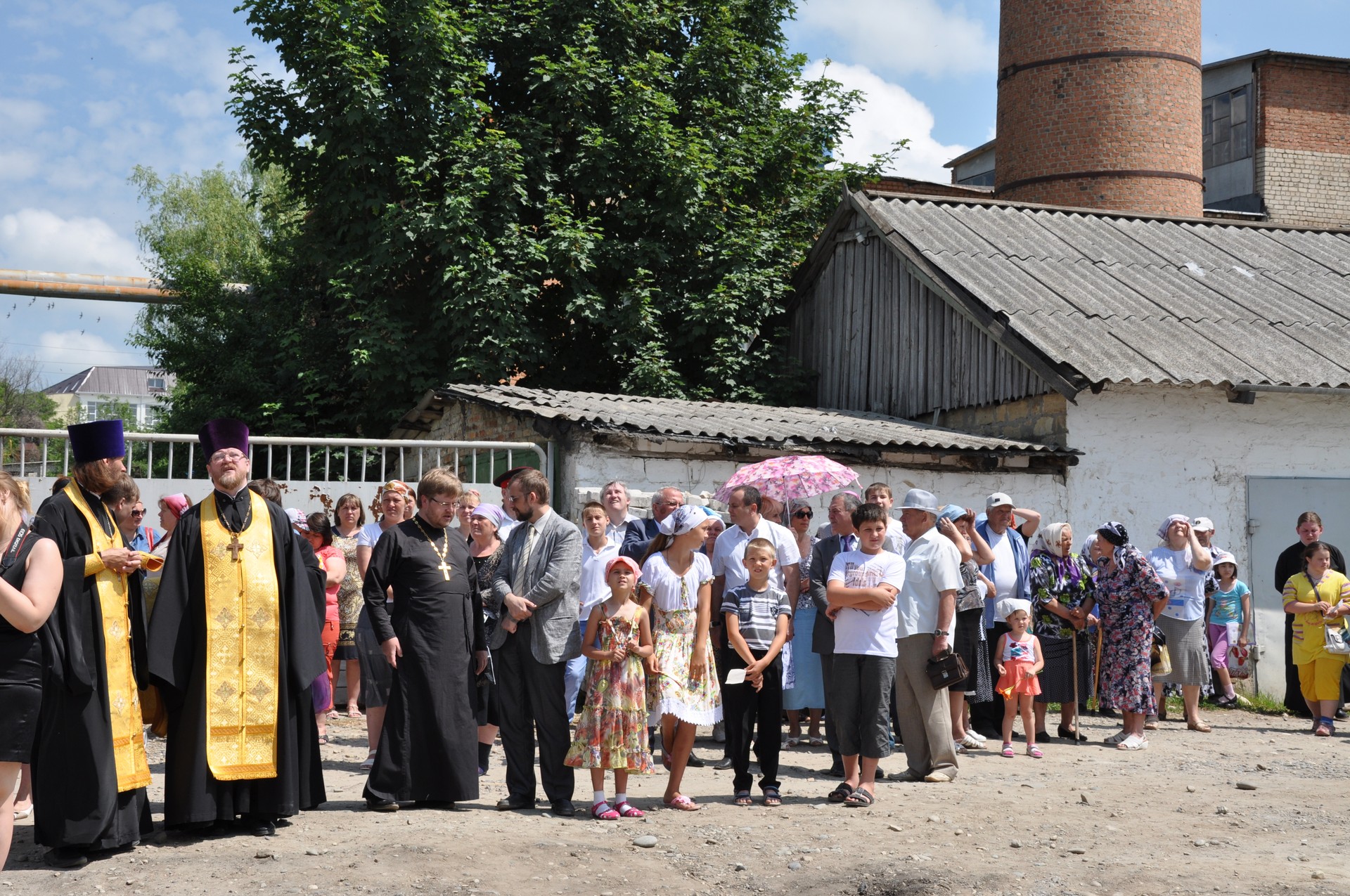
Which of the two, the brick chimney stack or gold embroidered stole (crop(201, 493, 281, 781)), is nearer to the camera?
gold embroidered stole (crop(201, 493, 281, 781))

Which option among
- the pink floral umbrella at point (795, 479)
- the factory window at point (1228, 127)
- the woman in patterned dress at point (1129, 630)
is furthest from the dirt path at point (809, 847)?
the factory window at point (1228, 127)

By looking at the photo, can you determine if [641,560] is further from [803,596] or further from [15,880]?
[15,880]

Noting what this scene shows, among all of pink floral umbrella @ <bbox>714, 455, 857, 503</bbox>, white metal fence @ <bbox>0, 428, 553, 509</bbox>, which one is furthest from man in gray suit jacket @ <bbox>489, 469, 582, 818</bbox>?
white metal fence @ <bbox>0, 428, 553, 509</bbox>

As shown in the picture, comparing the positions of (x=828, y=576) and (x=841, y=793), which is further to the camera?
(x=828, y=576)

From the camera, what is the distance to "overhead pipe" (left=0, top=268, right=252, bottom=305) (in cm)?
2991

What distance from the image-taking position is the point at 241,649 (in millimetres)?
5809

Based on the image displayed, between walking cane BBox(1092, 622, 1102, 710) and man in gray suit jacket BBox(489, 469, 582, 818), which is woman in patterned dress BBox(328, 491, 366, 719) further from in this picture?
walking cane BBox(1092, 622, 1102, 710)

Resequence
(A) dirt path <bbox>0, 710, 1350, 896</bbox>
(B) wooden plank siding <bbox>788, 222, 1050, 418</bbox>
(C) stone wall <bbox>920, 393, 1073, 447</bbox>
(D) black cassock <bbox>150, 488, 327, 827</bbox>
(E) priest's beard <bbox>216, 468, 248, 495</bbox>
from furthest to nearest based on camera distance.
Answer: (B) wooden plank siding <bbox>788, 222, 1050, 418</bbox>
(C) stone wall <bbox>920, 393, 1073, 447</bbox>
(E) priest's beard <bbox>216, 468, 248, 495</bbox>
(D) black cassock <bbox>150, 488, 327, 827</bbox>
(A) dirt path <bbox>0, 710, 1350, 896</bbox>

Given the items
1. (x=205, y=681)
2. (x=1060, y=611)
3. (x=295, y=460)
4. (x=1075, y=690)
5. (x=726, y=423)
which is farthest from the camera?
(x=726, y=423)

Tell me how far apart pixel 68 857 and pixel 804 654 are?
16.2ft

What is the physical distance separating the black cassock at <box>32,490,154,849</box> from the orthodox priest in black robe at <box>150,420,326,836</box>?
346 millimetres

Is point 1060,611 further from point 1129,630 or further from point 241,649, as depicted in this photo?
point 241,649

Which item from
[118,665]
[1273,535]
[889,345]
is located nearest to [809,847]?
[118,665]

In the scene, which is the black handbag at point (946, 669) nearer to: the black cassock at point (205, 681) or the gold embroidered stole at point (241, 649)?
the black cassock at point (205, 681)
